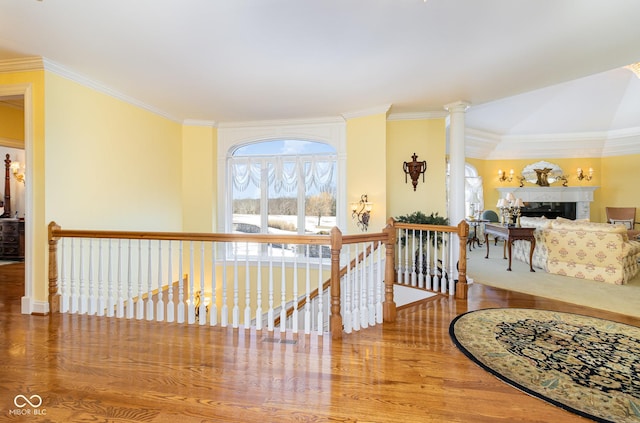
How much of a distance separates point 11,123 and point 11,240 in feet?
9.04

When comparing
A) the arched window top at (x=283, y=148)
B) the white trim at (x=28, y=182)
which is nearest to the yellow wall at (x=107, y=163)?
the white trim at (x=28, y=182)

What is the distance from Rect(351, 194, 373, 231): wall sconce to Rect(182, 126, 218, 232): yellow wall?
9.37 ft

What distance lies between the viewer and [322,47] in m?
3.16

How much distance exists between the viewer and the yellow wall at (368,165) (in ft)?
17.1

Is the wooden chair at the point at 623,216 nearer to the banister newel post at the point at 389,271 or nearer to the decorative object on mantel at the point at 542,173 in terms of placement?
the decorative object on mantel at the point at 542,173

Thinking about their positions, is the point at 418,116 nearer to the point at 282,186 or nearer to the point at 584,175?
the point at 282,186

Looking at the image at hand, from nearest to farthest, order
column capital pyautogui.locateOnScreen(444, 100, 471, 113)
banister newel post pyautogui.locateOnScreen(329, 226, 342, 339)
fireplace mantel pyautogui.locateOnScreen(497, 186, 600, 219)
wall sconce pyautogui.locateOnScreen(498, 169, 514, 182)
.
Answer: banister newel post pyautogui.locateOnScreen(329, 226, 342, 339) < column capital pyautogui.locateOnScreen(444, 100, 471, 113) < fireplace mantel pyautogui.locateOnScreen(497, 186, 600, 219) < wall sconce pyautogui.locateOnScreen(498, 169, 514, 182)

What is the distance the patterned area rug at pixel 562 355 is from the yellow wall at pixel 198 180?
4760mm

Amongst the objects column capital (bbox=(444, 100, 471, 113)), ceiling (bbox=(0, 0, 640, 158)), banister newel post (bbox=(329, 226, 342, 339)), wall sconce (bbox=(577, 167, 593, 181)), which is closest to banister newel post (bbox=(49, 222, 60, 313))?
ceiling (bbox=(0, 0, 640, 158))

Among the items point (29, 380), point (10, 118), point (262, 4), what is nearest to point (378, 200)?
point (262, 4)

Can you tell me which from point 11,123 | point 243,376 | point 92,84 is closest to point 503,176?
point 243,376

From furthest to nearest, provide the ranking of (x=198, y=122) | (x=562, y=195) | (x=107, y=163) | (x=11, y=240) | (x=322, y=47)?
(x=562, y=195) < (x=11, y=240) < (x=198, y=122) < (x=107, y=163) < (x=322, y=47)

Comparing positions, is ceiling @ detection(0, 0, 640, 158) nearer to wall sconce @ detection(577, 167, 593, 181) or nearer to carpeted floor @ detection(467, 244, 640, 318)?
carpeted floor @ detection(467, 244, 640, 318)

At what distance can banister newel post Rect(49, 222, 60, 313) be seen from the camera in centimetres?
348
